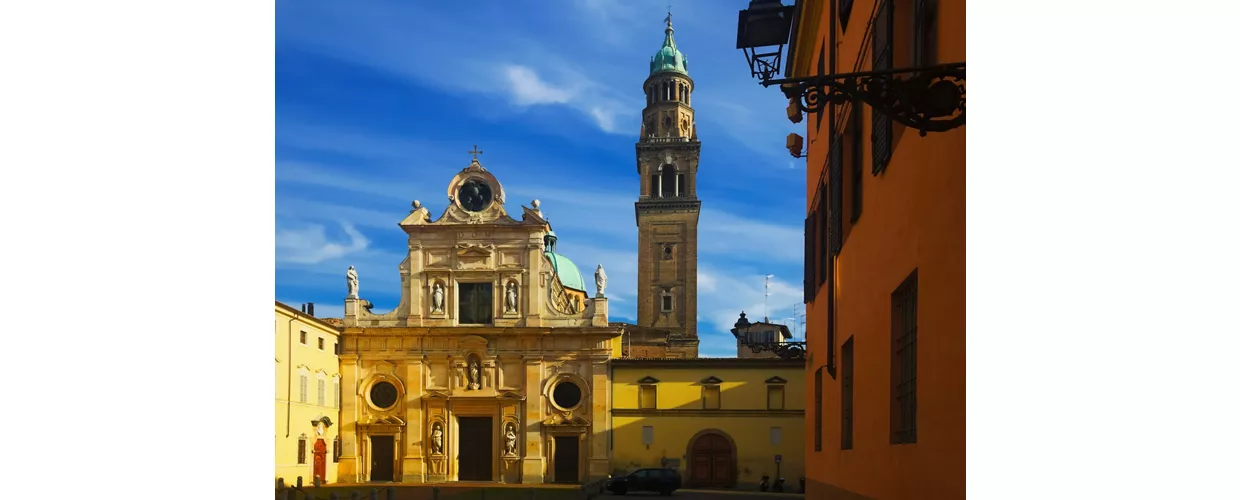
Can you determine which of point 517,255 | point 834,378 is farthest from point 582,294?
point 834,378

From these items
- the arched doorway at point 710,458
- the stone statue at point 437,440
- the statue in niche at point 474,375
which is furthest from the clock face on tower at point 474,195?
the arched doorway at point 710,458

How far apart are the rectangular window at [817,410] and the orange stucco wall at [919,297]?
132cm

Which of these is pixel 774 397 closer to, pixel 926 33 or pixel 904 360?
pixel 904 360

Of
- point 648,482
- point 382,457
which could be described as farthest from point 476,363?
point 648,482

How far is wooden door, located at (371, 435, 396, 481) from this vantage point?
30422mm

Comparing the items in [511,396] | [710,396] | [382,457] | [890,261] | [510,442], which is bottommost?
[382,457]

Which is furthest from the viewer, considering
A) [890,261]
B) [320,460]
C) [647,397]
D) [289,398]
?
[647,397]

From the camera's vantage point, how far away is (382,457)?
3064cm

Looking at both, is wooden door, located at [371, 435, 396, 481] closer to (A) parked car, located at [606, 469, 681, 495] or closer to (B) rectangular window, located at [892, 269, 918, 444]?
(A) parked car, located at [606, 469, 681, 495]

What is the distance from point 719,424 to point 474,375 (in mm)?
7037

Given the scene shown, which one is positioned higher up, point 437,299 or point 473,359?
point 437,299

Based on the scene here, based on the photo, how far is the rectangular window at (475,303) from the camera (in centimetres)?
3128
